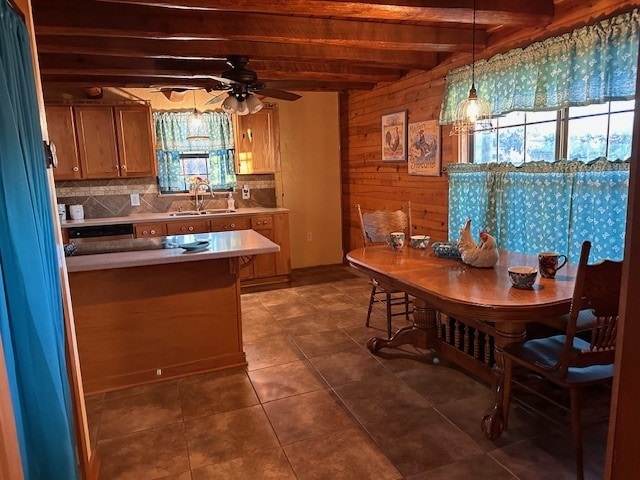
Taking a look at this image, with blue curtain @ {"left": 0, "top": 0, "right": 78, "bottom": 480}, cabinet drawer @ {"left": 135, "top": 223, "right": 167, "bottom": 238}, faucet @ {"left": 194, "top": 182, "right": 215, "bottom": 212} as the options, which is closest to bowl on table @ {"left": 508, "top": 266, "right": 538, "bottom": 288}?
blue curtain @ {"left": 0, "top": 0, "right": 78, "bottom": 480}

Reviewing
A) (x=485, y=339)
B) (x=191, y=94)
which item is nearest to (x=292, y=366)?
(x=485, y=339)

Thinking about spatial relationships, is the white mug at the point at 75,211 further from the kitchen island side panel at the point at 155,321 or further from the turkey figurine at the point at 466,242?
the turkey figurine at the point at 466,242

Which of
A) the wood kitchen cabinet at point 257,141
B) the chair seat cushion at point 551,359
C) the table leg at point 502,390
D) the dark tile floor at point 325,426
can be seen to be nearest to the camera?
the chair seat cushion at point 551,359

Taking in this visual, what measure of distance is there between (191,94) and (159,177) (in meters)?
1.06

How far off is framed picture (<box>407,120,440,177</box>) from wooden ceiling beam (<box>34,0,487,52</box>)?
2.72ft

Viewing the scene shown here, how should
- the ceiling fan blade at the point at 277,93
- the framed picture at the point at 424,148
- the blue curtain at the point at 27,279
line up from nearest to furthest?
the blue curtain at the point at 27,279 → the ceiling fan blade at the point at 277,93 → the framed picture at the point at 424,148

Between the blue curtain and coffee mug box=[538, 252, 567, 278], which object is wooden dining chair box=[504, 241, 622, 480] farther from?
the blue curtain

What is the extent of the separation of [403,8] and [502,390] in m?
2.28

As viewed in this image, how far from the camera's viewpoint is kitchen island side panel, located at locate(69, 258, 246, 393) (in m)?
2.86

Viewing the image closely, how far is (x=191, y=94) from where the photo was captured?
5.33 meters

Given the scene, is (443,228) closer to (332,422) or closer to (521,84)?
(521,84)

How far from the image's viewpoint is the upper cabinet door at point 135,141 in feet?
16.3

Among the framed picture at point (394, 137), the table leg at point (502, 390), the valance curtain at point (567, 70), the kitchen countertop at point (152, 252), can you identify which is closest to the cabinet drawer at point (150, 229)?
the kitchen countertop at point (152, 252)

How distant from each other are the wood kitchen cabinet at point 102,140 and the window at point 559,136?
3530mm
